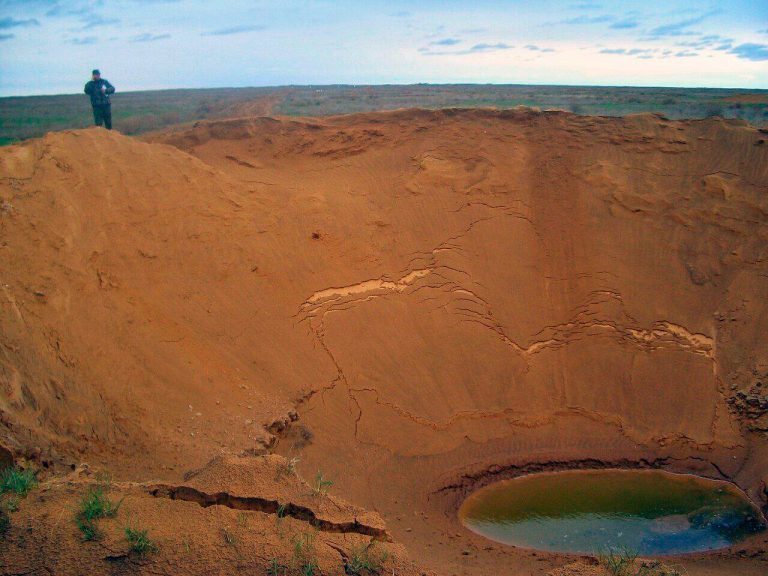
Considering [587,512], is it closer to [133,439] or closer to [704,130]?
[133,439]

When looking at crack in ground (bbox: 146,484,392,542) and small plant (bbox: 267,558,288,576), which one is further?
crack in ground (bbox: 146,484,392,542)

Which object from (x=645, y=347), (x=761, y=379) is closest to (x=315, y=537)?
(x=645, y=347)

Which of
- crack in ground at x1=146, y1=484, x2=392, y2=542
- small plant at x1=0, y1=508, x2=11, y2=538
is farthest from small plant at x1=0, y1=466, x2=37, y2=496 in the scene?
crack in ground at x1=146, y1=484, x2=392, y2=542

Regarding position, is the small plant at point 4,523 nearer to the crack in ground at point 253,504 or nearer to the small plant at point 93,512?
the small plant at point 93,512

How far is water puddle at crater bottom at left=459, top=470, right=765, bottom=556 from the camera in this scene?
265 inches

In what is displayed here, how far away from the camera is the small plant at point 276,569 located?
3.54 meters

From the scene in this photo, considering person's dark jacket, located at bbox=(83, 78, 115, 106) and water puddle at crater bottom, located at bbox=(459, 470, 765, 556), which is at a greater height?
person's dark jacket, located at bbox=(83, 78, 115, 106)

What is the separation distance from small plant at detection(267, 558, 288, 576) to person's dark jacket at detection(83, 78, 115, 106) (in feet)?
33.8

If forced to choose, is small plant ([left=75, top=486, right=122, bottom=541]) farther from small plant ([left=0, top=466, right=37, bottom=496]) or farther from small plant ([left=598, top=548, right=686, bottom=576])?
small plant ([left=598, top=548, right=686, bottom=576])

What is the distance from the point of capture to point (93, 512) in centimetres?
371

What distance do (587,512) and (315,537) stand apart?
15.1 feet

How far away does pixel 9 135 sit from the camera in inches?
962

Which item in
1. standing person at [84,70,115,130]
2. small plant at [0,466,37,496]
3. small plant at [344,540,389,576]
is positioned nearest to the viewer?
small plant at [344,540,389,576]

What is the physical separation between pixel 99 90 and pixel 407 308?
291 inches
